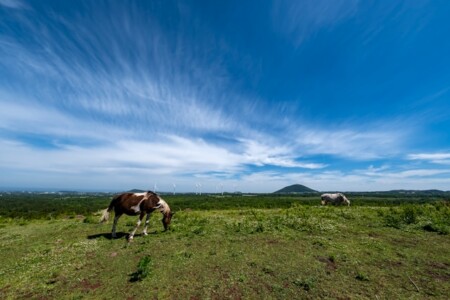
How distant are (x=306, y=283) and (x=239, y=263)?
10.0 feet

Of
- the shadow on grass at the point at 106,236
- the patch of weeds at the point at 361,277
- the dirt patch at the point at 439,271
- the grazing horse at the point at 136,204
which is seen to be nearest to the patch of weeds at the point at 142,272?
the grazing horse at the point at 136,204

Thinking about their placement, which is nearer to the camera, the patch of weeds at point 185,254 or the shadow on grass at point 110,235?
the patch of weeds at point 185,254

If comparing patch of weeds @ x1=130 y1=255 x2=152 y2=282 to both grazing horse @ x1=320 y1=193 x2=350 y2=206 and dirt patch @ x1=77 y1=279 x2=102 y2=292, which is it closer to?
dirt patch @ x1=77 y1=279 x2=102 y2=292

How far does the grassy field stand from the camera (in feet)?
29.0

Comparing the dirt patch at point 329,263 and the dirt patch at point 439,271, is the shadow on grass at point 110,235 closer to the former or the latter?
the dirt patch at point 329,263

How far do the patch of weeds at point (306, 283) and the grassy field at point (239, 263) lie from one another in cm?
4

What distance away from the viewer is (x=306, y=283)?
29.4 ft

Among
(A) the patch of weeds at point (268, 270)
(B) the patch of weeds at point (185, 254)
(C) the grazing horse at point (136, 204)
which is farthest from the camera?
(C) the grazing horse at point (136, 204)

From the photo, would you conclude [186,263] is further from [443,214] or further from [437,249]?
[443,214]

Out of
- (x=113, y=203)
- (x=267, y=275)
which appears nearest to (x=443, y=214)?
(x=267, y=275)

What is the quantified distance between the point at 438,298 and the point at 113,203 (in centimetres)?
1754

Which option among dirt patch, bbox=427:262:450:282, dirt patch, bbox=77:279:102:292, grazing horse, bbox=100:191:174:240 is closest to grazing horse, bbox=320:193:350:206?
dirt patch, bbox=427:262:450:282

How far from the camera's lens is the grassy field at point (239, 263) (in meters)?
8.83

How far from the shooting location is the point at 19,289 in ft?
31.1
